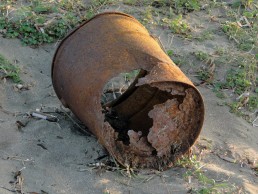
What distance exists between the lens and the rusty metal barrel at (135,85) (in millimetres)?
4180

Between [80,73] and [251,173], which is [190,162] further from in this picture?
[80,73]

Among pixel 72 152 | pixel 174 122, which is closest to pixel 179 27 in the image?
pixel 174 122

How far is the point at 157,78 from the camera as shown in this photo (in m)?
4.05

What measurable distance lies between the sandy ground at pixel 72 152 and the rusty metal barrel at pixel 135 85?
22 centimetres

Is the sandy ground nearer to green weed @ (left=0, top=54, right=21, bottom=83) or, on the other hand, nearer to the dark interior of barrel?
green weed @ (left=0, top=54, right=21, bottom=83)

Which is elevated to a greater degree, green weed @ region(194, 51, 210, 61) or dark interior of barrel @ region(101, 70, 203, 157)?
dark interior of barrel @ region(101, 70, 203, 157)

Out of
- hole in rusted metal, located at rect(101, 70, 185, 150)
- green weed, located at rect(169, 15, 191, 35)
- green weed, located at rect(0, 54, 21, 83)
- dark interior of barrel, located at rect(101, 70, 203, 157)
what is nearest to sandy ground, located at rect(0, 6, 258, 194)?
green weed, located at rect(0, 54, 21, 83)

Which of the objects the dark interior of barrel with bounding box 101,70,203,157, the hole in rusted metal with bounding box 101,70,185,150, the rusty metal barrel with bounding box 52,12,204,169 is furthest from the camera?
the hole in rusted metal with bounding box 101,70,185,150

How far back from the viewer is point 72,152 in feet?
15.0

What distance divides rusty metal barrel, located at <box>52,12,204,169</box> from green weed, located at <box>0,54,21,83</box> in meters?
0.83

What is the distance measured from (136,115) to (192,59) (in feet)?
3.81

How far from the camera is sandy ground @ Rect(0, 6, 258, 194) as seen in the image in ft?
13.9

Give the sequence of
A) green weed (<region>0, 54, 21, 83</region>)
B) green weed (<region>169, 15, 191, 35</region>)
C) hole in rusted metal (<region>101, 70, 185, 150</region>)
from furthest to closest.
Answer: green weed (<region>169, 15, 191, 35</region>)
green weed (<region>0, 54, 21, 83</region>)
hole in rusted metal (<region>101, 70, 185, 150</region>)

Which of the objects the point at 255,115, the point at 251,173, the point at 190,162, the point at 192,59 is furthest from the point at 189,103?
the point at 192,59
